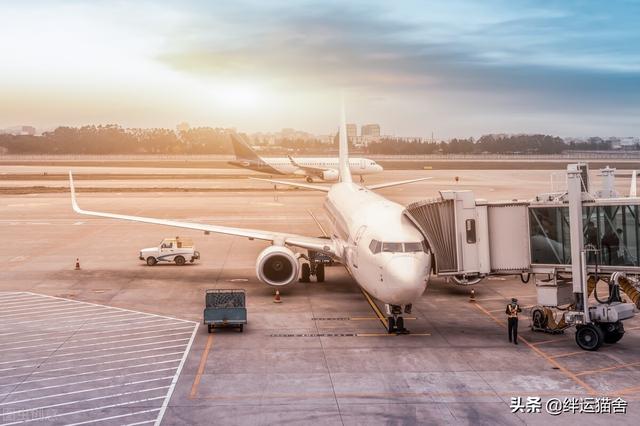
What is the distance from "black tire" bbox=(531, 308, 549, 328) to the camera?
2789 centimetres

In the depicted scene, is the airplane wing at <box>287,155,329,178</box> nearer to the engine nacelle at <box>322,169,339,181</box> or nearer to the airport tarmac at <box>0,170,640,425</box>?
the engine nacelle at <box>322,169,339,181</box>

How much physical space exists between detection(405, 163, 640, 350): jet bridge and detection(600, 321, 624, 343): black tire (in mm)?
34

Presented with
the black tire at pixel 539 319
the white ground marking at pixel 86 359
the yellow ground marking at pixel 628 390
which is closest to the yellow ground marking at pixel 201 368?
the white ground marking at pixel 86 359

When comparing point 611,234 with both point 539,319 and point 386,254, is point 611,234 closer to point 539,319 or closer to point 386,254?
point 539,319

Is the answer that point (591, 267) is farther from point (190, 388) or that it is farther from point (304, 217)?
point (304, 217)

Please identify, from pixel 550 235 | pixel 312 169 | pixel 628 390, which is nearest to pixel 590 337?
pixel 550 235

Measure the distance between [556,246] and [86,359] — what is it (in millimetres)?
17361

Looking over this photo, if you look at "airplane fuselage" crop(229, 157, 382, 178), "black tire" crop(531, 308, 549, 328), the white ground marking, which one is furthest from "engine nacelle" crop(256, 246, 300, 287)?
"airplane fuselage" crop(229, 157, 382, 178)

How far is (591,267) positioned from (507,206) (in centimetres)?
376

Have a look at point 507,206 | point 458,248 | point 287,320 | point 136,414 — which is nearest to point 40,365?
point 136,414

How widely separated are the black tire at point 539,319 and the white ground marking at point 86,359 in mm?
13462

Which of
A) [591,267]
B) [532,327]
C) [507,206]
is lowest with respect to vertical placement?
[532,327]

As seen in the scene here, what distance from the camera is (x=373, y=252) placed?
Answer: 26594 millimetres

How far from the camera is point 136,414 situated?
18.9 meters
